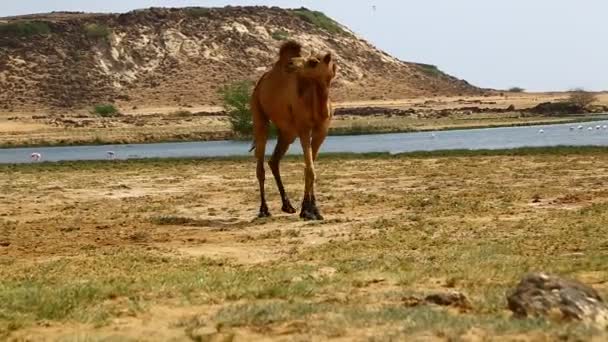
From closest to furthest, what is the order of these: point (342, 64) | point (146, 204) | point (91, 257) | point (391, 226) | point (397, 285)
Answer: point (397, 285), point (91, 257), point (391, 226), point (146, 204), point (342, 64)

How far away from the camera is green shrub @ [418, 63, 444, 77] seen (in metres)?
147

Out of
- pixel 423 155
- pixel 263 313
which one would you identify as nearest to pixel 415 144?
pixel 423 155

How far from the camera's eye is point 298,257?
41.9 feet

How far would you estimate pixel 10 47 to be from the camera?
4616 inches

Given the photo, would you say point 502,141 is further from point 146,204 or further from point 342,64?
point 342,64

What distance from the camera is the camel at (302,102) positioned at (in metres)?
17.7

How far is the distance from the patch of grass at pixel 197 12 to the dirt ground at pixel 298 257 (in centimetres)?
10206

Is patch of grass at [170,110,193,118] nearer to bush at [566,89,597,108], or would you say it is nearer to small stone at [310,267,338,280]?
bush at [566,89,597,108]

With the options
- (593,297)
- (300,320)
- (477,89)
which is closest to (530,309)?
(593,297)

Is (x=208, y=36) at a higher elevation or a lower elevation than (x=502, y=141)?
higher

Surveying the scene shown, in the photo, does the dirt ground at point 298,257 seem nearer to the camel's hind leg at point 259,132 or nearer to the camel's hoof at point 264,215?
the camel's hoof at point 264,215

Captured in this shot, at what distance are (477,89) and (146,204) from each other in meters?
129

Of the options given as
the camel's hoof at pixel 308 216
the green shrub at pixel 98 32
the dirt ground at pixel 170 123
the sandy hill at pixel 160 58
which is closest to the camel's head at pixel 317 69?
the camel's hoof at pixel 308 216

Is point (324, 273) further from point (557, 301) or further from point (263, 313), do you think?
point (557, 301)
